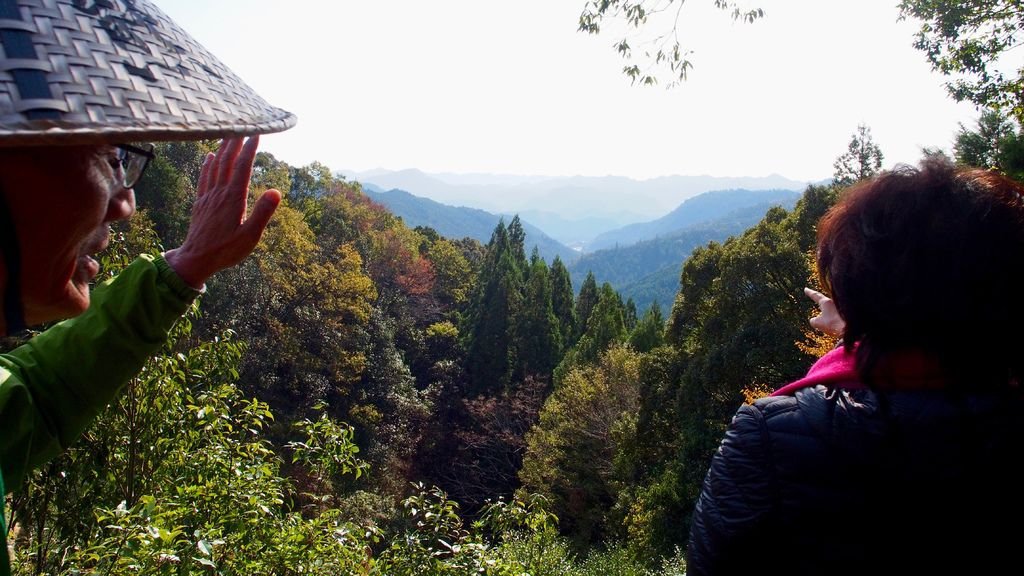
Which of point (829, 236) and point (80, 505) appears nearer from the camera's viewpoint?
point (829, 236)

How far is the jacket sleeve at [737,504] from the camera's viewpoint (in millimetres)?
1138

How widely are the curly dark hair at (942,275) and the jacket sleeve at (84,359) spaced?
4.98 ft

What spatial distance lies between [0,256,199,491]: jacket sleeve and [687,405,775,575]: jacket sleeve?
4.12 feet

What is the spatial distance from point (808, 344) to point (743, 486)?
11569mm

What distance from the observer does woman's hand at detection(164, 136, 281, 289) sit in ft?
4.23

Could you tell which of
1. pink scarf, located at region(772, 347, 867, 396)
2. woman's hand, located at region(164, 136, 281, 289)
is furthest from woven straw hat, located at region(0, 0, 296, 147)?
pink scarf, located at region(772, 347, 867, 396)

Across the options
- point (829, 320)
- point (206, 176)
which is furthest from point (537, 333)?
point (206, 176)

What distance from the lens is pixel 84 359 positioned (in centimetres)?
130

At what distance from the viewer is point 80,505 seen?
3.22 m

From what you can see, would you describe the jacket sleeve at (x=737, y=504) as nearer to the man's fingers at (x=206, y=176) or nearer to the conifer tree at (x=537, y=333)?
the man's fingers at (x=206, y=176)

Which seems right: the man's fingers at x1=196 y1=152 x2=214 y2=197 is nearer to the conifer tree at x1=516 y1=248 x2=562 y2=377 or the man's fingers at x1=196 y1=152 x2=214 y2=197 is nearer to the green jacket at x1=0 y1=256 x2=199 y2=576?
the green jacket at x1=0 y1=256 x2=199 y2=576

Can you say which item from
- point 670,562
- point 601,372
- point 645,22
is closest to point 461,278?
point 601,372

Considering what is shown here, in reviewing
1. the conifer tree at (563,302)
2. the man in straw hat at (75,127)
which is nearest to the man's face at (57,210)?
the man in straw hat at (75,127)

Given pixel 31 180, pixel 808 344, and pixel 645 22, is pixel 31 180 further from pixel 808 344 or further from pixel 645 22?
pixel 808 344
